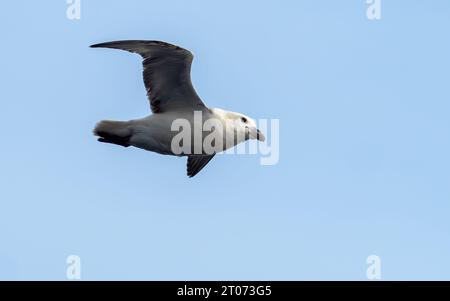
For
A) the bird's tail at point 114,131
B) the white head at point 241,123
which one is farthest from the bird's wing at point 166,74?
the bird's tail at point 114,131

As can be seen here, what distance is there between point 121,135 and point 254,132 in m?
2.38

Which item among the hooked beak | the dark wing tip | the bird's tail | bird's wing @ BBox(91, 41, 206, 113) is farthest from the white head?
the bird's tail

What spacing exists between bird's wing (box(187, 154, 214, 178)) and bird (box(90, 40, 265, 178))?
3.56 ft

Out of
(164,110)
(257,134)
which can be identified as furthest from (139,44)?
(257,134)

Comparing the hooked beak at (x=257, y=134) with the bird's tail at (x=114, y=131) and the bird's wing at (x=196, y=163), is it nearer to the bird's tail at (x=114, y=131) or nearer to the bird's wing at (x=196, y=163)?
the bird's wing at (x=196, y=163)

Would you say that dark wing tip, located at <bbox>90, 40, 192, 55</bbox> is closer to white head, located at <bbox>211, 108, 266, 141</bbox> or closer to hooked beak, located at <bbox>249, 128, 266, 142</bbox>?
white head, located at <bbox>211, 108, 266, 141</bbox>

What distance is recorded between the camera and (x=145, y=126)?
19.3 metres

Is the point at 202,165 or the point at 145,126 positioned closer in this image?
the point at 145,126

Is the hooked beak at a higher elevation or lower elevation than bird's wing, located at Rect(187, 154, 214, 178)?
higher

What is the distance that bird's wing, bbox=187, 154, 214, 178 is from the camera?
21.1 m

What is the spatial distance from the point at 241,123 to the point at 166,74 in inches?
62.1

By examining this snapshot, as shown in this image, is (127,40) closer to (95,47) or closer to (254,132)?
(95,47)

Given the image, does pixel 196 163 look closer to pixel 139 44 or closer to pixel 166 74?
pixel 166 74
